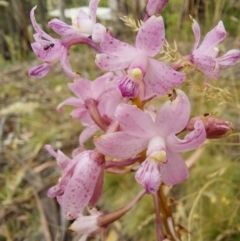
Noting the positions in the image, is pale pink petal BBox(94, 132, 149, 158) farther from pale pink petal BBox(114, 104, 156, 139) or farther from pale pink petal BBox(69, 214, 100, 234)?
pale pink petal BBox(69, 214, 100, 234)

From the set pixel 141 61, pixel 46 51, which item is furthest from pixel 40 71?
pixel 141 61

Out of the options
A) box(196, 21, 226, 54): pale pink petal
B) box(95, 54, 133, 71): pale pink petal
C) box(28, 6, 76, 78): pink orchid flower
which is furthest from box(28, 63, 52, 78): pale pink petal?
box(196, 21, 226, 54): pale pink petal

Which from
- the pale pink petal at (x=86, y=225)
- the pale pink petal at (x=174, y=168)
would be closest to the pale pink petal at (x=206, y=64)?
the pale pink petal at (x=174, y=168)

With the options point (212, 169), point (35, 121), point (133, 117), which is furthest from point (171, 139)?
point (35, 121)

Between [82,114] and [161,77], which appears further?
[82,114]

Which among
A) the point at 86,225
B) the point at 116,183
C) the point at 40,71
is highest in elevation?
the point at 40,71

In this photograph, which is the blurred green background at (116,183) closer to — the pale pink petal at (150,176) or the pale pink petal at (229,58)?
the pale pink petal at (229,58)

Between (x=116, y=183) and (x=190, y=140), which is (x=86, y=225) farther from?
(x=116, y=183)
